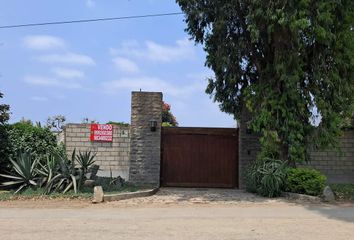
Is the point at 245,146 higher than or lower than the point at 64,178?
higher

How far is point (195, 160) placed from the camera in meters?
19.7

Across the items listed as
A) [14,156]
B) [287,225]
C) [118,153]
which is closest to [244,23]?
[118,153]

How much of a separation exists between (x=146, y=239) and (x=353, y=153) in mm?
13767

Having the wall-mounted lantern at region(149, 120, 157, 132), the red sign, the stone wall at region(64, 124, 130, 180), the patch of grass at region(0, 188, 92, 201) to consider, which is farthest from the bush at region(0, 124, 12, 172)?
the wall-mounted lantern at region(149, 120, 157, 132)

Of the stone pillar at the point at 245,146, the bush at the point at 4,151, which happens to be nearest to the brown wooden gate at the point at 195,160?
the stone pillar at the point at 245,146

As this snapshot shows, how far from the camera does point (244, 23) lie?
1698 centimetres

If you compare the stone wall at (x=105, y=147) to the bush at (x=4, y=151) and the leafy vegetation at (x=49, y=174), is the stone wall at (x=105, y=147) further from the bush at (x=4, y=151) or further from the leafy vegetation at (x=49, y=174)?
the leafy vegetation at (x=49, y=174)

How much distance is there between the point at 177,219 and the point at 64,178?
589 centimetres

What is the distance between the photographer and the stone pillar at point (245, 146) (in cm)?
1941

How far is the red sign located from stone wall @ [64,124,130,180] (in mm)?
135

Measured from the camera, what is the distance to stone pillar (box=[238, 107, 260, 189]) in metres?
19.4

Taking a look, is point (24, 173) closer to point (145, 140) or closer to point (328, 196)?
point (145, 140)

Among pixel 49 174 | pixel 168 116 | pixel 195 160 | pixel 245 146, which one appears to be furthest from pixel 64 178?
pixel 168 116

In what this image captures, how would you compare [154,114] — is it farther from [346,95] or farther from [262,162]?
[346,95]
